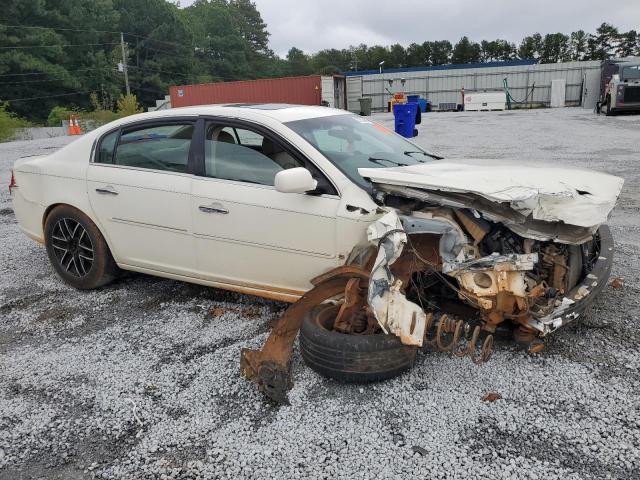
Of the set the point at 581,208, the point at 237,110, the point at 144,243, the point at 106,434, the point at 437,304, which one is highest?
the point at 237,110

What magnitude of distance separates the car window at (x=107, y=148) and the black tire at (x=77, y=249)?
0.49 meters

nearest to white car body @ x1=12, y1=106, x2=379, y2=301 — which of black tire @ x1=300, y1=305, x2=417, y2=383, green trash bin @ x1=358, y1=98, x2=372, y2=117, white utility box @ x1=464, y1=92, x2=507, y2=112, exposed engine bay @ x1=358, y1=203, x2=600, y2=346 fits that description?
exposed engine bay @ x1=358, y1=203, x2=600, y2=346

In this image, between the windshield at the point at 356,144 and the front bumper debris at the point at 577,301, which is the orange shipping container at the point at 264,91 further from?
the front bumper debris at the point at 577,301

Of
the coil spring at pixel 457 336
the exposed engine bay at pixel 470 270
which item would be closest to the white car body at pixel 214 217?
the exposed engine bay at pixel 470 270

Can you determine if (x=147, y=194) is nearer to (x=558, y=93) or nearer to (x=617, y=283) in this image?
(x=617, y=283)

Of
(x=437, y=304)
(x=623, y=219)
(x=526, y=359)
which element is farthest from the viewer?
(x=623, y=219)

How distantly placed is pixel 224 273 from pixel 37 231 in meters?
2.09

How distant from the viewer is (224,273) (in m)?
3.76

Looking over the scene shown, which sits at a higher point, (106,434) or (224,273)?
(224,273)

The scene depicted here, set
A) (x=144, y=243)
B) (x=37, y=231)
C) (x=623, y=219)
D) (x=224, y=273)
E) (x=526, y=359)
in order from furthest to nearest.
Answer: (x=623, y=219), (x=37, y=231), (x=144, y=243), (x=224, y=273), (x=526, y=359)

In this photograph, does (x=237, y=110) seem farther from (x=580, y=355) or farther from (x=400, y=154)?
(x=580, y=355)

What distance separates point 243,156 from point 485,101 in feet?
109

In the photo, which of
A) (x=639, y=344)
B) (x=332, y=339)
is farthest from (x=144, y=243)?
(x=639, y=344)

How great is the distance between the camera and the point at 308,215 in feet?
10.8
